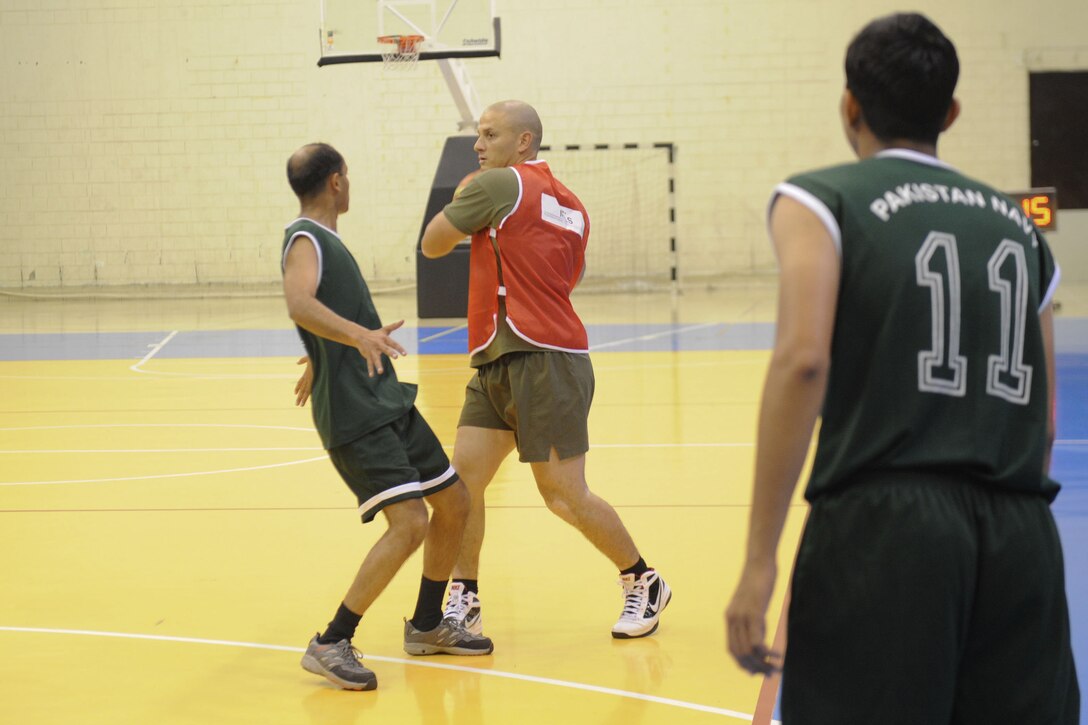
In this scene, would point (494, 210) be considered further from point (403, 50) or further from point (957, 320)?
point (403, 50)

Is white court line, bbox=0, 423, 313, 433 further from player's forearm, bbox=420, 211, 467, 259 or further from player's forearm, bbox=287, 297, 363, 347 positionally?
player's forearm, bbox=287, 297, 363, 347

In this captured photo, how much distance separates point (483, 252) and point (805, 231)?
245 centimetres

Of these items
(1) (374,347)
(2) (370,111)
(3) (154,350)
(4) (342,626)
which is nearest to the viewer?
(1) (374,347)


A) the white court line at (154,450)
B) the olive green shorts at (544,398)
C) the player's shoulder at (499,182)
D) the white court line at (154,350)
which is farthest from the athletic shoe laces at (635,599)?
the white court line at (154,350)

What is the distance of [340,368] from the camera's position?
12.4 feet

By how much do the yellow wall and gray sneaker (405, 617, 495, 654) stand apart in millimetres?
16632

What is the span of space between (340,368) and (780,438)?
2.15 meters

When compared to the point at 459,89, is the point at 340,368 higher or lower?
lower

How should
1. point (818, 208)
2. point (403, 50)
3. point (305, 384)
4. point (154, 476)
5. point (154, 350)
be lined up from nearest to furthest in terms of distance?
point (818, 208)
point (305, 384)
point (154, 476)
point (154, 350)
point (403, 50)

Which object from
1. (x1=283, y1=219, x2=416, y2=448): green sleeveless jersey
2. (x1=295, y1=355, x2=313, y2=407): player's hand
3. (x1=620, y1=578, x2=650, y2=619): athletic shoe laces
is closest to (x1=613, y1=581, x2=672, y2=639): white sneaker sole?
(x1=620, y1=578, x2=650, y2=619): athletic shoe laces

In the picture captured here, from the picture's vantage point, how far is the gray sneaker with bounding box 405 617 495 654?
13.5 ft

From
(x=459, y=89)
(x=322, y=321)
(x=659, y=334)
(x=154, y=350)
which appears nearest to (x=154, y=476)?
(x=322, y=321)

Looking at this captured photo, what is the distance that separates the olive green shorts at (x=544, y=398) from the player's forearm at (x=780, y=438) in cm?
225

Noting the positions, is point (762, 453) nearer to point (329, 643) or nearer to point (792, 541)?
point (329, 643)
